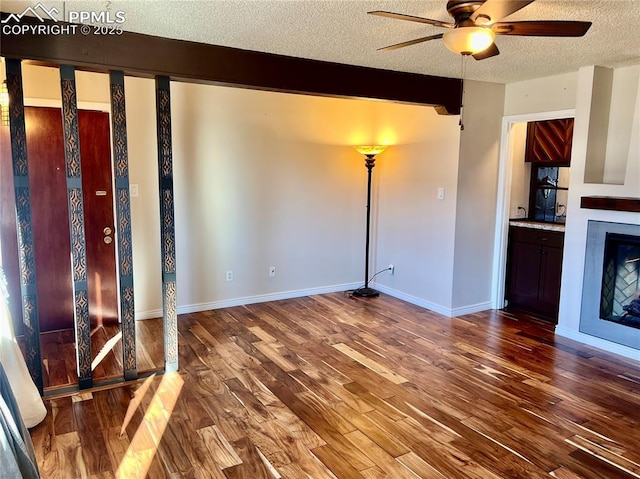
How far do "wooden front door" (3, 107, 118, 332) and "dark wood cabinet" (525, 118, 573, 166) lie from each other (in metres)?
4.35

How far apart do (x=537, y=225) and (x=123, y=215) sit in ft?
13.0

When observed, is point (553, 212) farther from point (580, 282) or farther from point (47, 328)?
point (47, 328)

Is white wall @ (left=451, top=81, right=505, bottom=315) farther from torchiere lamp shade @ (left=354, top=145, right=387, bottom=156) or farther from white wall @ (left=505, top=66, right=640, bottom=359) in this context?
torchiere lamp shade @ (left=354, top=145, right=387, bottom=156)

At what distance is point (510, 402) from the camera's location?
10.3 feet

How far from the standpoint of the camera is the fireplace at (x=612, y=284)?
12.9ft

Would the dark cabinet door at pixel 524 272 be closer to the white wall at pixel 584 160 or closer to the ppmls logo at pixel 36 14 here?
the white wall at pixel 584 160

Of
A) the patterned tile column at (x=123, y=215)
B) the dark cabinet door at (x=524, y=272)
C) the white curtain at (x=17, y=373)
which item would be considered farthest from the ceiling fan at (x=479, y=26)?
the dark cabinet door at (x=524, y=272)

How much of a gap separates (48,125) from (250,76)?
1965 mm

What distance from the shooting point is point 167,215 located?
332 centimetres

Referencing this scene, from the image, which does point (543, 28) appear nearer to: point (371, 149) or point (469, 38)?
point (469, 38)

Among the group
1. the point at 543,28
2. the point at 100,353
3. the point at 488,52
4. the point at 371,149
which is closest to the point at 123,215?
the point at 100,353

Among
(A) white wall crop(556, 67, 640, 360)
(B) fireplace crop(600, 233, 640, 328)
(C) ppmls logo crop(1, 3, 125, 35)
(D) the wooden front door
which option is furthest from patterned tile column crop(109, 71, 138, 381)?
(B) fireplace crop(600, 233, 640, 328)

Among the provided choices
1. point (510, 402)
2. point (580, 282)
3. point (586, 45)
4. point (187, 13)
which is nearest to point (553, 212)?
point (580, 282)

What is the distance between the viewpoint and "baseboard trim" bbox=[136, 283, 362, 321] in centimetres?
476
